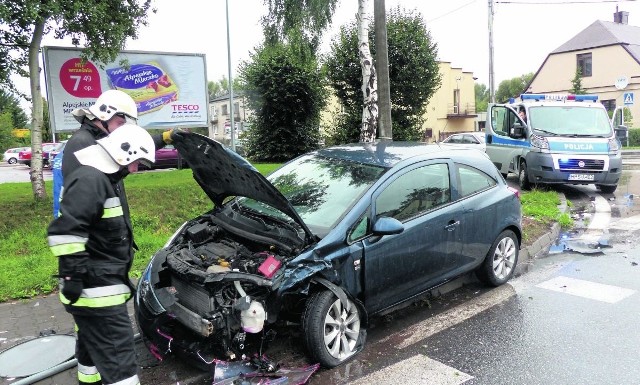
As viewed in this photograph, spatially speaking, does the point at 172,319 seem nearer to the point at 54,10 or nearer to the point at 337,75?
the point at 54,10

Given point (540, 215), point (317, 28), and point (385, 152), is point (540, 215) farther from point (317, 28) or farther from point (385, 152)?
point (317, 28)

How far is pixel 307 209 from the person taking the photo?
4301mm

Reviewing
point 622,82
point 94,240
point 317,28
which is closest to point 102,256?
point 94,240

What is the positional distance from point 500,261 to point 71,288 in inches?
169

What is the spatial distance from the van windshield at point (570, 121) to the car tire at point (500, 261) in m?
6.86

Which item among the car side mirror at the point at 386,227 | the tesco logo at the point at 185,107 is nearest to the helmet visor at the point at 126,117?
the car side mirror at the point at 386,227

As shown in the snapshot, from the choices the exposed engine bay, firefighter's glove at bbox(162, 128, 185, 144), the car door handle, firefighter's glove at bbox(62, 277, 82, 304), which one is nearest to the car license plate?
the car door handle

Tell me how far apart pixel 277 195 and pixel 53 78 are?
8036 mm

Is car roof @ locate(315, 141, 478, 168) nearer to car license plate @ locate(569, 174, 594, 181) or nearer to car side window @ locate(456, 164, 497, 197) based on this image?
car side window @ locate(456, 164, 497, 197)

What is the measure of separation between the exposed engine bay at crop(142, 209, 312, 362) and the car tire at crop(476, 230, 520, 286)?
7.95ft

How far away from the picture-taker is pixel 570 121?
11.6m

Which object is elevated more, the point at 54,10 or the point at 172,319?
the point at 54,10

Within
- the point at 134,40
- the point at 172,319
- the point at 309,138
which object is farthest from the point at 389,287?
the point at 309,138

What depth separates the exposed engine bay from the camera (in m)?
3.34
